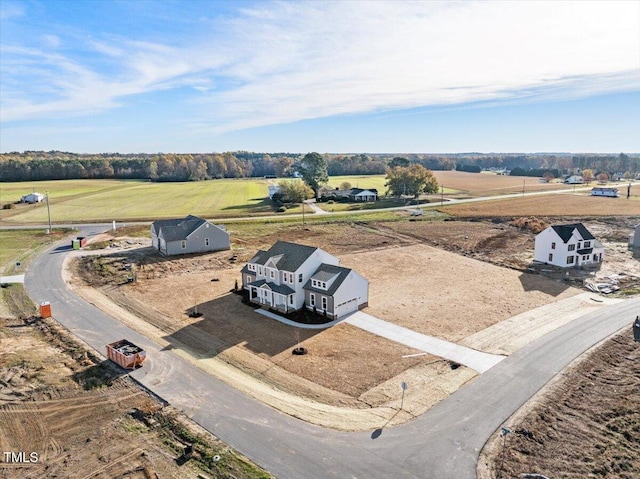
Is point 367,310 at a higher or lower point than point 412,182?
lower

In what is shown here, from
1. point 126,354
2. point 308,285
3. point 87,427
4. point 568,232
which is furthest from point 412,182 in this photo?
point 87,427

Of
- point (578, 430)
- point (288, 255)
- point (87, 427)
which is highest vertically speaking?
point (288, 255)

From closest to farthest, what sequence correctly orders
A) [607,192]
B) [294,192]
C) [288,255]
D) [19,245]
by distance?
[288,255] → [19,245] → [294,192] → [607,192]

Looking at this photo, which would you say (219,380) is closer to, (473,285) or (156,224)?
(473,285)

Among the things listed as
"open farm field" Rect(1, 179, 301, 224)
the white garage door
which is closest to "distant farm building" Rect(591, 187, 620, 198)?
"open farm field" Rect(1, 179, 301, 224)

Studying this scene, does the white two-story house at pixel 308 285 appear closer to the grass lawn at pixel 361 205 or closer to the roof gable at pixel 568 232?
the roof gable at pixel 568 232

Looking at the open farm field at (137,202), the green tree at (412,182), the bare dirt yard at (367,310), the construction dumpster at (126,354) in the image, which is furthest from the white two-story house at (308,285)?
the green tree at (412,182)

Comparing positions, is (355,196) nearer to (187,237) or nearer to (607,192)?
(187,237)
